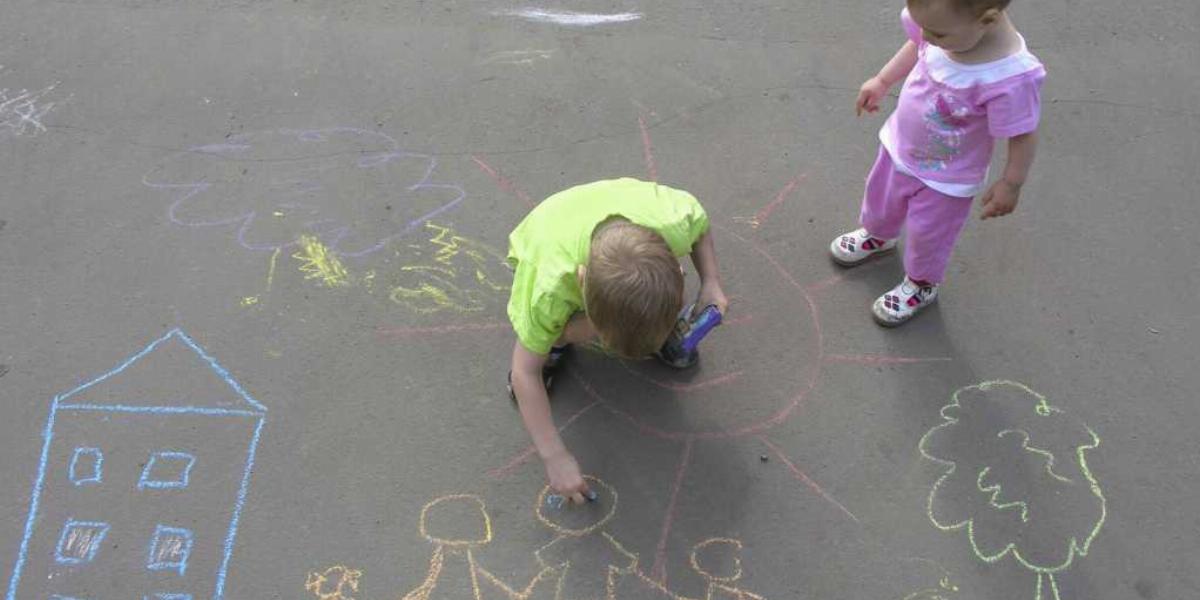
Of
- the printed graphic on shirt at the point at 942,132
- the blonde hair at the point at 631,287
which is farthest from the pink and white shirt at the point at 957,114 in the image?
the blonde hair at the point at 631,287

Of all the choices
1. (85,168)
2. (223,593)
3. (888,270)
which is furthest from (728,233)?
(85,168)

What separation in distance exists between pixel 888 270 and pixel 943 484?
0.78m

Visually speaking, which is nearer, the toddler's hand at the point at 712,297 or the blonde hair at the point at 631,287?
the blonde hair at the point at 631,287

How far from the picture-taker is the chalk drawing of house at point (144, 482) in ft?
7.63

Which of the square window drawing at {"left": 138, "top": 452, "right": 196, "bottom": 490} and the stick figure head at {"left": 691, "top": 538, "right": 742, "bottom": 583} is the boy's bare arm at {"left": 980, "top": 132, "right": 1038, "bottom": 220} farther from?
the square window drawing at {"left": 138, "top": 452, "right": 196, "bottom": 490}

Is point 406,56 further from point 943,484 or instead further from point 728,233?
point 943,484

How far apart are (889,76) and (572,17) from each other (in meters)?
1.64

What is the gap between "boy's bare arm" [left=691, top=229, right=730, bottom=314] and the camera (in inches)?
91.2

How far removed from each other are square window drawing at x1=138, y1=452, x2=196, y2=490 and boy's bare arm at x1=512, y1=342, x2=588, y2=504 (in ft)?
3.62

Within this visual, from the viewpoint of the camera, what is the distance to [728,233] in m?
2.96

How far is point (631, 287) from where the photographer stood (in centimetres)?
179

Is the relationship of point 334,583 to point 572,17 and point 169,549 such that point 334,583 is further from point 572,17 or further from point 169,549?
point 572,17

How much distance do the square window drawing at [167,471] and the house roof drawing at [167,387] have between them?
5.9 inches

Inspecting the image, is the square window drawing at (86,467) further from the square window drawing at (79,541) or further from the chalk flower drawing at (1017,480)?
the chalk flower drawing at (1017,480)
